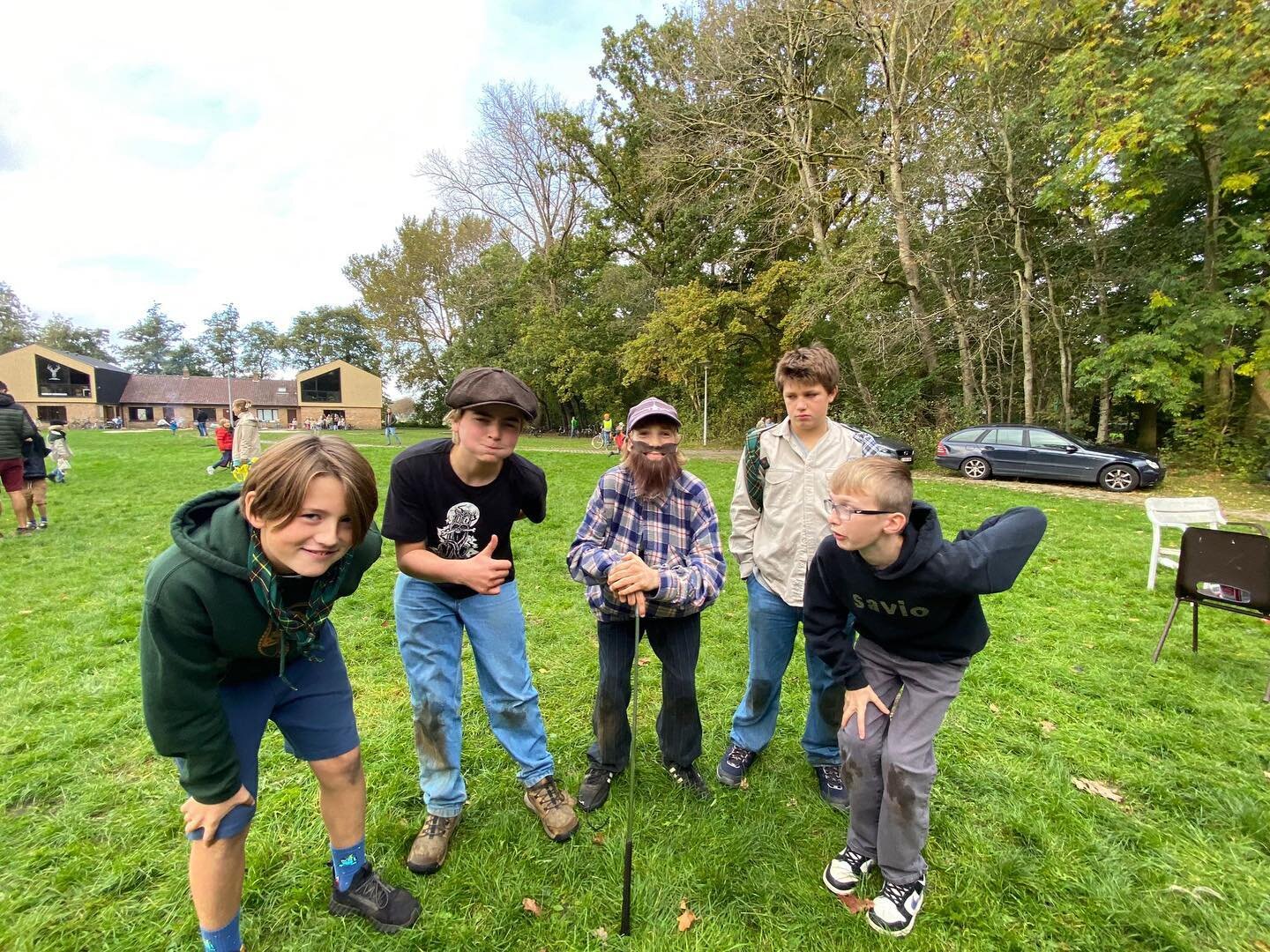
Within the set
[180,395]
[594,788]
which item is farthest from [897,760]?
[180,395]

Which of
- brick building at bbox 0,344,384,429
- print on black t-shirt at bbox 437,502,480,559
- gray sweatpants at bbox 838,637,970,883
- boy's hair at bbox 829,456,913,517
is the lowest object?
gray sweatpants at bbox 838,637,970,883

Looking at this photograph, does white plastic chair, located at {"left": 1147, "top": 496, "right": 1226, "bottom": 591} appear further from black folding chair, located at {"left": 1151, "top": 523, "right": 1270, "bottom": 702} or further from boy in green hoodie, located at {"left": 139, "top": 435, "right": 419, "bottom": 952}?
boy in green hoodie, located at {"left": 139, "top": 435, "right": 419, "bottom": 952}

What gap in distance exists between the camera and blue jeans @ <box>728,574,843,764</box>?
262 cm

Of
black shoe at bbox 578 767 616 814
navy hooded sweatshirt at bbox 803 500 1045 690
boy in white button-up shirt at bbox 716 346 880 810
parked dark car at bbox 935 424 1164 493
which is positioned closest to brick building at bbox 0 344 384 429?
parked dark car at bbox 935 424 1164 493

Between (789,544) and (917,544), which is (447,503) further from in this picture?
(917,544)

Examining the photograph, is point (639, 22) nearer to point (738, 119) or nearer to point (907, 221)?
point (738, 119)

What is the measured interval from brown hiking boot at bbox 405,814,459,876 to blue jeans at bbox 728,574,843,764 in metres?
1.43

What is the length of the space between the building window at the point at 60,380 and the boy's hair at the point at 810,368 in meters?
69.0

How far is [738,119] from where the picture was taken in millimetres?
18328

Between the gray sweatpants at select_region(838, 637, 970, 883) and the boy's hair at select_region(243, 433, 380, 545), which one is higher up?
the boy's hair at select_region(243, 433, 380, 545)

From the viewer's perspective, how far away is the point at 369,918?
6.63 ft

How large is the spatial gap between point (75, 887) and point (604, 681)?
84.6 inches

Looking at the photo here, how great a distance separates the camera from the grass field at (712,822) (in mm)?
2016

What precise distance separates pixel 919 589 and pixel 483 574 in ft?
5.28
